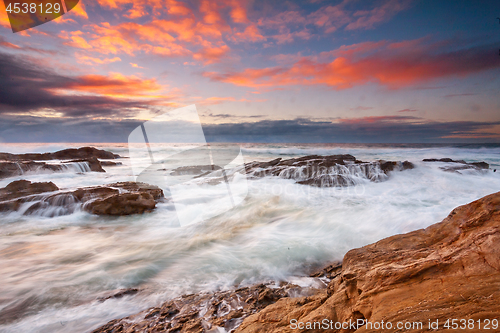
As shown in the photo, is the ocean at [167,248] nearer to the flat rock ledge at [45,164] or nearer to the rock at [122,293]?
the rock at [122,293]

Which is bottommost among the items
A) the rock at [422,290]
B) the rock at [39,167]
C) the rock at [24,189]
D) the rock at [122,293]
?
the rock at [122,293]

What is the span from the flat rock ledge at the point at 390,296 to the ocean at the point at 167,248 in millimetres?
583

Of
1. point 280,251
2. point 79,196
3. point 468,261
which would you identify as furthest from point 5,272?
point 468,261

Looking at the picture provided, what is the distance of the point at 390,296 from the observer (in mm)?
1749

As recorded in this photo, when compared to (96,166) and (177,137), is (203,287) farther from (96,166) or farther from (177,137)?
(96,166)

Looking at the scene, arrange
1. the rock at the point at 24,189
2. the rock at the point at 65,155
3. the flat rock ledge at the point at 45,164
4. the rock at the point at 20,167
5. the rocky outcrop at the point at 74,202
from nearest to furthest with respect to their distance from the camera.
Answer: the rocky outcrop at the point at 74,202 → the rock at the point at 24,189 → the rock at the point at 20,167 → the flat rock ledge at the point at 45,164 → the rock at the point at 65,155

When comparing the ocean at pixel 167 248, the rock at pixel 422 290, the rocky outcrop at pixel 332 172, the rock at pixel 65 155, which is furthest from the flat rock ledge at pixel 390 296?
the rock at pixel 65 155

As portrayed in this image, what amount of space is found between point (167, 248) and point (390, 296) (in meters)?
4.89

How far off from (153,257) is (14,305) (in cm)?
213

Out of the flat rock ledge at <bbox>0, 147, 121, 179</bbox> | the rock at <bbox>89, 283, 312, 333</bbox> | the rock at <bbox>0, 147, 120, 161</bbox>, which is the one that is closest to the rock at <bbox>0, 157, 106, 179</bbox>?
the flat rock ledge at <bbox>0, 147, 121, 179</bbox>

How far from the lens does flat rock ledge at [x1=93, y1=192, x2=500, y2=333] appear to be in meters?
1.46

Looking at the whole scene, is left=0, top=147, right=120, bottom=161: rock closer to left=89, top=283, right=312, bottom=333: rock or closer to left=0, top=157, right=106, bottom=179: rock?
left=0, top=157, right=106, bottom=179: rock

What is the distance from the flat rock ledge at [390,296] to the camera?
57.7 inches

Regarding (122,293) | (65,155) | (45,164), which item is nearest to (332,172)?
(122,293)
